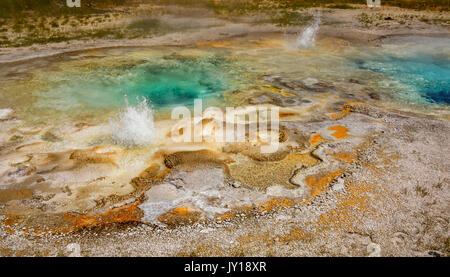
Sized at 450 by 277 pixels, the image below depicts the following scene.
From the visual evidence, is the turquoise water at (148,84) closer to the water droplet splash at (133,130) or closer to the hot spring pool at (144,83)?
the hot spring pool at (144,83)

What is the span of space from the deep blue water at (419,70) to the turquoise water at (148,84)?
5.33 meters

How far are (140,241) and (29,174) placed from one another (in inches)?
118

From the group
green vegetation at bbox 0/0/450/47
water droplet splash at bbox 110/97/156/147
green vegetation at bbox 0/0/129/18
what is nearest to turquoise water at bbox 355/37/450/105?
green vegetation at bbox 0/0/450/47

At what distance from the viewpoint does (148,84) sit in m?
10.5

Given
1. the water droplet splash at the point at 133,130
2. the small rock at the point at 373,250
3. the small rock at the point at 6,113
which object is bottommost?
the small rock at the point at 373,250

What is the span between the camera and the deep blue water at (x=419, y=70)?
9.91 metres

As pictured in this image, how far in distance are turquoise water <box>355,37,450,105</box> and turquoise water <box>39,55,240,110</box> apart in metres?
5.26

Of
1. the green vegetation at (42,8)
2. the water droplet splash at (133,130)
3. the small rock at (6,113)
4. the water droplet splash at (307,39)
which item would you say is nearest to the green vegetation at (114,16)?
the green vegetation at (42,8)

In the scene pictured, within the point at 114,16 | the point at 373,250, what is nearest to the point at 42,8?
the point at 114,16

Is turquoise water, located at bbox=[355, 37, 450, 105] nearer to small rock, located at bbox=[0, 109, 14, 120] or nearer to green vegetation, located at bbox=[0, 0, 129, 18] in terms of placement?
small rock, located at bbox=[0, 109, 14, 120]

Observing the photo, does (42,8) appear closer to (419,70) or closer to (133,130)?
(133,130)

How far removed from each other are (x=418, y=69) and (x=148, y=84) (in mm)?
9525

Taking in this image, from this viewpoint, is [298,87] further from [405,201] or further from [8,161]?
[8,161]

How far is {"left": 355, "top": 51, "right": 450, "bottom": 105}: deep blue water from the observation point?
991cm
